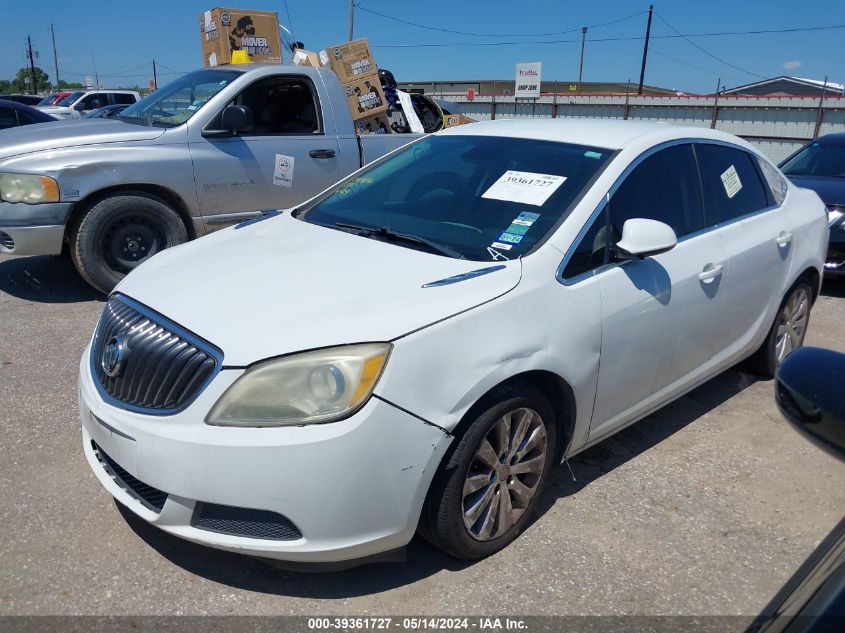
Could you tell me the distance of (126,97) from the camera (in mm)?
22156

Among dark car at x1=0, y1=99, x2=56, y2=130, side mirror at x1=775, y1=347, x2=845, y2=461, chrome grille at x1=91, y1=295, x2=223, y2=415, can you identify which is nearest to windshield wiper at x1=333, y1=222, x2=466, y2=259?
chrome grille at x1=91, y1=295, x2=223, y2=415

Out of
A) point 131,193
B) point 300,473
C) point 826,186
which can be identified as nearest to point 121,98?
point 131,193

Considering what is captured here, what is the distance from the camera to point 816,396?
148cm

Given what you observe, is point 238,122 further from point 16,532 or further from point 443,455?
point 443,455

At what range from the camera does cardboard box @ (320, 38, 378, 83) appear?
7508 mm

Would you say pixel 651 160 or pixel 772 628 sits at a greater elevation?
pixel 651 160

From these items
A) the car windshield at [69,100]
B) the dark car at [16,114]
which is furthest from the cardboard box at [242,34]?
the car windshield at [69,100]

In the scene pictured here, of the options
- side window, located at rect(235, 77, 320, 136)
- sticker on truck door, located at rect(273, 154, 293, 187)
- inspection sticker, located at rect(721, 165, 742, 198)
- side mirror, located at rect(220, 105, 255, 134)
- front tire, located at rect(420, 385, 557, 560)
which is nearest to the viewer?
front tire, located at rect(420, 385, 557, 560)

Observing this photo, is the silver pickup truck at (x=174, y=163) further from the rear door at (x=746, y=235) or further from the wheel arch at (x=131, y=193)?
the rear door at (x=746, y=235)

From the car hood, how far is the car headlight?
0.16 ft

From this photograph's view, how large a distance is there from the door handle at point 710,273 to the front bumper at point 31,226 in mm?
4533

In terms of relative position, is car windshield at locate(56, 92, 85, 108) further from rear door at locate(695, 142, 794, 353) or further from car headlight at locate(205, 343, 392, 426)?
car headlight at locate(205, 343, 392, 426)

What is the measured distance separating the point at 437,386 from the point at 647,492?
4.87 feet

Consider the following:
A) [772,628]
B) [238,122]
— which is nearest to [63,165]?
[238,122]
